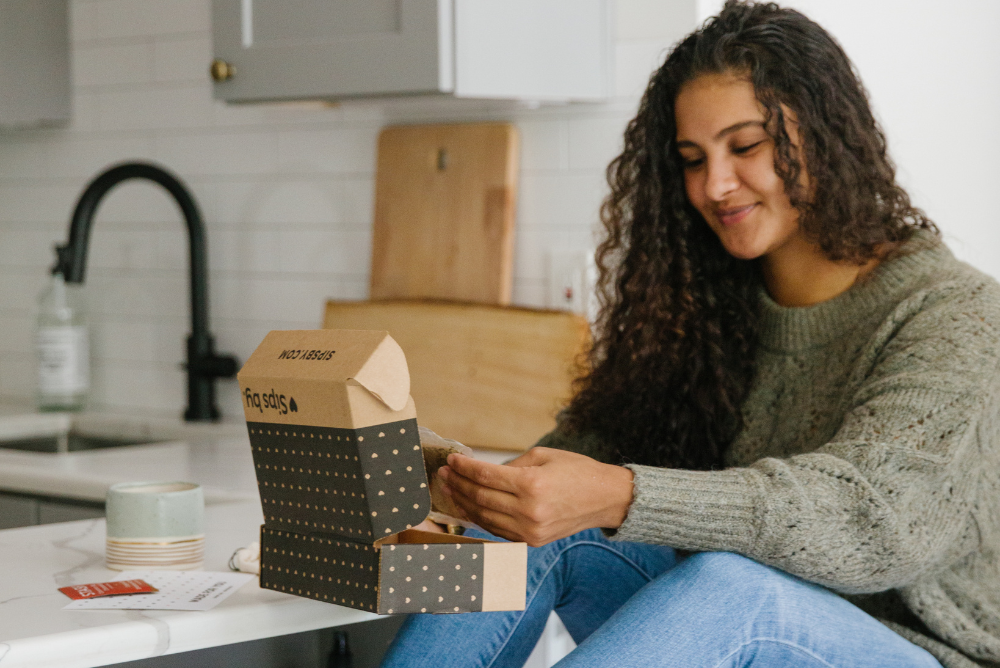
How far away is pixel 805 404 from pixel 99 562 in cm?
82

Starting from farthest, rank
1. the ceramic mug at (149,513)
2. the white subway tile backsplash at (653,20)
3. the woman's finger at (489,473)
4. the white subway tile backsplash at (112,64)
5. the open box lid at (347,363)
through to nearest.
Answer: the white subway tile backsplash at (112,64)
the white subway tile backsplash at (653,20)
the ceramic mug at (149,513)
the woman's finger at (489,473)
the open box lid at (347,363)

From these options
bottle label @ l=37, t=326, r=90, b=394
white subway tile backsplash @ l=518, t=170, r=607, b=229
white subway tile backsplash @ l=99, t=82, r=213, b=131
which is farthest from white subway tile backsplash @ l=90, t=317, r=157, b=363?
white subway tile backsplash @ l=518, t=170, r=607, b=229

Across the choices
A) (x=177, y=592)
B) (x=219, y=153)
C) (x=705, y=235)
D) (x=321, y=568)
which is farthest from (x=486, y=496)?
(x=219, y=153)

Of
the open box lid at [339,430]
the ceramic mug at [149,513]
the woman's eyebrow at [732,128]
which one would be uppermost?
the woman's eyebrow at [732,128]

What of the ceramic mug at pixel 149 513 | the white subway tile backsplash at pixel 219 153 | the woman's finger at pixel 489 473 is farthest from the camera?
the white subway tile backsplash at pixel 219 153

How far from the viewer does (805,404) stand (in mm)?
1352

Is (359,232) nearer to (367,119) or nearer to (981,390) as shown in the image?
(367,119)

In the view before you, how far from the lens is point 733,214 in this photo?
1371mm

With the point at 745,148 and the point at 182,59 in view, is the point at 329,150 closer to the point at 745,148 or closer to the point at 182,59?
the point at 182,59

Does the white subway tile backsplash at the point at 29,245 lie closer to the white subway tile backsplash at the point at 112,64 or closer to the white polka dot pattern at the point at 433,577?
the white subway tile backsplash at the point at 112,64

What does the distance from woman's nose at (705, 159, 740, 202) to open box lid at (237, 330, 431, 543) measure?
59 cm

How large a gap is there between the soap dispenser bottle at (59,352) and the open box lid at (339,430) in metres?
1.54

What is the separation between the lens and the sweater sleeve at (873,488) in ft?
3.51

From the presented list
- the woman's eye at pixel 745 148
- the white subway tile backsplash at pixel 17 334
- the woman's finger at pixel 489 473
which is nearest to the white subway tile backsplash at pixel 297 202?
the white subway tile backsplash at pixel 17 334
